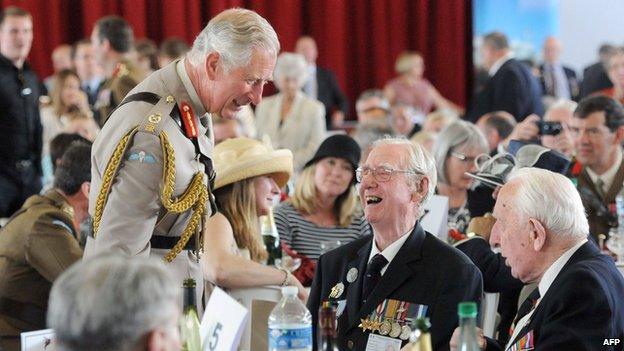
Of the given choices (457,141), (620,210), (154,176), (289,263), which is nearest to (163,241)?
(154,176)

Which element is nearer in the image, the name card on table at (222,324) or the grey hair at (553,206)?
the name card on table at (222,324)

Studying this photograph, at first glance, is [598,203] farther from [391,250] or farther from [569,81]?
[569,81]

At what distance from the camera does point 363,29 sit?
44.1 ft

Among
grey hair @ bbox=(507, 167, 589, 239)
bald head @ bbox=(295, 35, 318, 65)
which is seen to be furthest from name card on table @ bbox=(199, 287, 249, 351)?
bald head @ bbox=(295, 35, 318, 65)

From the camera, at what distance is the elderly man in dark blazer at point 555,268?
10.0ft

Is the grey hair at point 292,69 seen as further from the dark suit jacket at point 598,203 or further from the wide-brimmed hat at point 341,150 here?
the dark suit jacket at point 598,203

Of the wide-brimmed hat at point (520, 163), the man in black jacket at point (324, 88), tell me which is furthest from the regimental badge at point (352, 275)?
the man in black jacket at point (324, 88)

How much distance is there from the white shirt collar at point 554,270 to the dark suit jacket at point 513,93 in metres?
5.87

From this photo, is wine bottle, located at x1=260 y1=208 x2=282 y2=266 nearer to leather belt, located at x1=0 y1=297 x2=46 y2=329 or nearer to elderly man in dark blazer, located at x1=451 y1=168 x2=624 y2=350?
leather belt, located at x1=0 y1=297 x2=46 y2=329

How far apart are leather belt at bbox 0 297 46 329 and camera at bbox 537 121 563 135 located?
295 cm

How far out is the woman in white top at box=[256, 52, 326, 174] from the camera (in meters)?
9.28

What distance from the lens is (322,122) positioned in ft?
30.7

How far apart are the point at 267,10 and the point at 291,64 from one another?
11.8 ft

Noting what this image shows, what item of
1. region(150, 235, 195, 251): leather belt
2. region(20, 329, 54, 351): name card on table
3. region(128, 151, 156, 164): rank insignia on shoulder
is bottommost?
region(20, 329, 54, 351): name card on table
